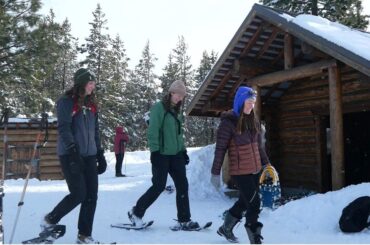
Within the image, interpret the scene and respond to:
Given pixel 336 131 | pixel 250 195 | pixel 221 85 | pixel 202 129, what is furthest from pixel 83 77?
pixel 202 129

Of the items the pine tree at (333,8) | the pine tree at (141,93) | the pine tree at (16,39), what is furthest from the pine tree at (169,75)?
the pine tree at (16,39)

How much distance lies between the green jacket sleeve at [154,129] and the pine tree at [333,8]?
59.8ft

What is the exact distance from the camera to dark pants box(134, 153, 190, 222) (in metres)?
5.95

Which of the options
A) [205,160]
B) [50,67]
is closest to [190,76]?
[50,67]

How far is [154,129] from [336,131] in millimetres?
3994

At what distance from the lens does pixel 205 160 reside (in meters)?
12.2

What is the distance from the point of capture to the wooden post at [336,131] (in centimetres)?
800

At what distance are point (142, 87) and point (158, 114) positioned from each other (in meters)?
43.8

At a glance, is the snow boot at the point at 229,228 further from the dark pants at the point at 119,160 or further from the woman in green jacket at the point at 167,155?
the dark pants at the point at 119,160

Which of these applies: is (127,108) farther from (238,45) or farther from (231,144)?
(231,144)

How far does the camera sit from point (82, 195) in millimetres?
4746

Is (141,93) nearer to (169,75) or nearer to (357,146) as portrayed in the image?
(169,75)

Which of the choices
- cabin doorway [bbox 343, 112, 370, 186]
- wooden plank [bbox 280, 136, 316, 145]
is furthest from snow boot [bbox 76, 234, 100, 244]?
cabin doorway [bbox 343, 112, 370, 186]

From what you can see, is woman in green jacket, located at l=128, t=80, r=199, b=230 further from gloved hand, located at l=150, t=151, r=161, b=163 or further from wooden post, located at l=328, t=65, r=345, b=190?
wooden post, located at l=328, t=65, r=345, b=190
